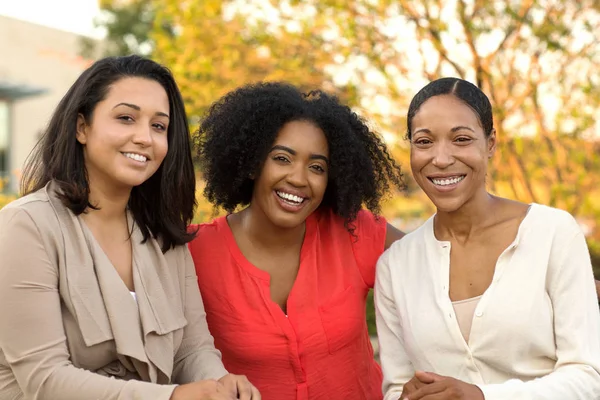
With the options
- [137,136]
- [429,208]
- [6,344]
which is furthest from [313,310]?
[429,208]

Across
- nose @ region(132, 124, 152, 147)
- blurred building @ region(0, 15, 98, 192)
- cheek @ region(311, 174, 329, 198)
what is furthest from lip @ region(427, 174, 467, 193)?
blurred building @ region(0, 15, 98, 192)

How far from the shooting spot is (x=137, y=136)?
117 inches

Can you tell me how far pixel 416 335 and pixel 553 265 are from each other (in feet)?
1.99

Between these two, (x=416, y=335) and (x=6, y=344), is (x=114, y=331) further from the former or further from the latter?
(x=416, y=335)

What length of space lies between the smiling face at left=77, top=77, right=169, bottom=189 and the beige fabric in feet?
4.42

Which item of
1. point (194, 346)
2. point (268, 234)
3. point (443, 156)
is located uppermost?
point (443, 156)

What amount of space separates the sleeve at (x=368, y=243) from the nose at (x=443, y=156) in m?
0.71

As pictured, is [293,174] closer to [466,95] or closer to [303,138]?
[303,138]

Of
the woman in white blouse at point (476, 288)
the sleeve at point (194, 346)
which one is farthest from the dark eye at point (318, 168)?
the sleeve at point (194, 346)

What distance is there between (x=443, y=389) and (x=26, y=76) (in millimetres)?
27825

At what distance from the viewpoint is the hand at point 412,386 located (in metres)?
2.85

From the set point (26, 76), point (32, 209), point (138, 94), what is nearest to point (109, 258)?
point (32, 209)

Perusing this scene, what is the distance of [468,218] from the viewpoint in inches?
126

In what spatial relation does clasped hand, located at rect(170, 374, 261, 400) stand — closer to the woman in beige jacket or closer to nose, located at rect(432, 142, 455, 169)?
the woman in beige jacket
